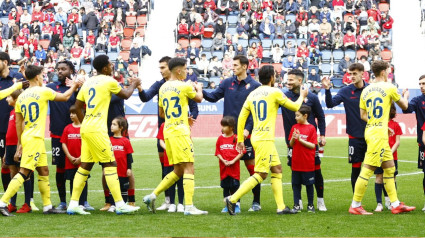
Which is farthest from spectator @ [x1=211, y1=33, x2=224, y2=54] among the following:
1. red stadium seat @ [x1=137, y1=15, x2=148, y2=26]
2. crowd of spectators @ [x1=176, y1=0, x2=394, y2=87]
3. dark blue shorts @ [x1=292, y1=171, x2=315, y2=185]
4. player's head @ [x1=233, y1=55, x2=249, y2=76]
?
dark blue shorts @ [x1=292, y1=171, x2=315, y2=185]

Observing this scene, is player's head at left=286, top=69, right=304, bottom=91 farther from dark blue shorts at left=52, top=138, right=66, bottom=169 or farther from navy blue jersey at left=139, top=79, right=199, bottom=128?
dark blue shorts at left=52, top=138, right=66, bottom=169

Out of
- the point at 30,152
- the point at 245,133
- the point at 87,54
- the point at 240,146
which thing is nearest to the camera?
the point at 30,152

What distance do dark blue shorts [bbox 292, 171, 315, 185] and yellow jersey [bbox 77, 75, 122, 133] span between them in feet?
9.85

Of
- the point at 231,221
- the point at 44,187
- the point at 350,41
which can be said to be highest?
the point at 350,41

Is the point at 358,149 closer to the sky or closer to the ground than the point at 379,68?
closer to the ground

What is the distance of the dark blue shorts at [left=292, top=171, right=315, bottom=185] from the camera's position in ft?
32.3

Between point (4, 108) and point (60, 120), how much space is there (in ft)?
3.23

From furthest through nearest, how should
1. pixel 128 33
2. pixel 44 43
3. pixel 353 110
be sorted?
1. pixel 128 33
2. pixel 44 43
3. pixel 353 110

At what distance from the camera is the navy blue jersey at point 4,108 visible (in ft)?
34.2

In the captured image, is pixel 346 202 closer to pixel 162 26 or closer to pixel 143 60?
pixel 143 60

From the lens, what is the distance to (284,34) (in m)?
33.2

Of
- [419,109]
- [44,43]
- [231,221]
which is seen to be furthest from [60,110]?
[44,43]

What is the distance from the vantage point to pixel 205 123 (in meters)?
27.5

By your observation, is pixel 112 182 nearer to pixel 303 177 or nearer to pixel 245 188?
pixel 245 188
